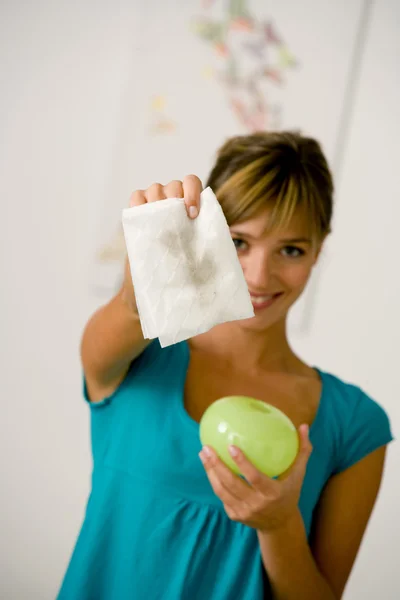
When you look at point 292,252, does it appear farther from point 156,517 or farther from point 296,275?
point 156,517

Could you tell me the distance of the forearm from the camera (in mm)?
600

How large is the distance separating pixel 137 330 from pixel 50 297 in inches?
30.4

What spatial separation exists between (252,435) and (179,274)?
0.65 feet

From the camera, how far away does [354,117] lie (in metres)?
1.30

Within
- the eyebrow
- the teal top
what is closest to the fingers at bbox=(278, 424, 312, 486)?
the teal top

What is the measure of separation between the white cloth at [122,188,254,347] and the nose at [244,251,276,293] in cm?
19

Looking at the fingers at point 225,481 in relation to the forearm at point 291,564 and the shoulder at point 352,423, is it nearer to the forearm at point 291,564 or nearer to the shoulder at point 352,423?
the forearm at point 291,564

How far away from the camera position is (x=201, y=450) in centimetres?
62

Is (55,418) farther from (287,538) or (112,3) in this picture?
(112,3)

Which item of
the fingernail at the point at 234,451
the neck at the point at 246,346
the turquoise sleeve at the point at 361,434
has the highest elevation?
the neck at the point at 246,346

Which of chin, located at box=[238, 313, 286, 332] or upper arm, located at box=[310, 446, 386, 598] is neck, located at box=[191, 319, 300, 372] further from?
upper arm, located at box=[310, 446, 386, 598]

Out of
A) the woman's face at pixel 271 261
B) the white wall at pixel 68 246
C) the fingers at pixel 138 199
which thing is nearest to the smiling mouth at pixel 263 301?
the woman's face at pixel 271 261

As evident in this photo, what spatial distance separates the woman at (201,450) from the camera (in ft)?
2.12

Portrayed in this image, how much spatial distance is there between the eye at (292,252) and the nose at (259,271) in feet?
0.14
